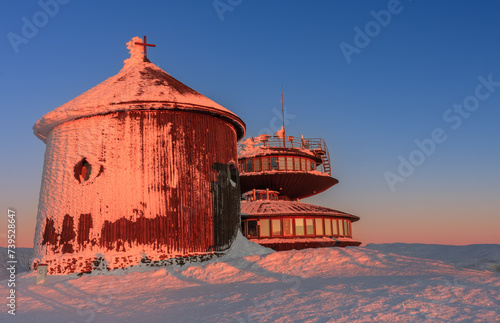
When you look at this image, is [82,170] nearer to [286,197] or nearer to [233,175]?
[233,175]

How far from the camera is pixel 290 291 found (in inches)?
394

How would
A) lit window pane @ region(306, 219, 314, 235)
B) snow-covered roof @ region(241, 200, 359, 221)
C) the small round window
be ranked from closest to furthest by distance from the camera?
1. the small round window
2. snow-covered roof @ region(241, 200, 359, 221)
3. lit window pane @ region(306, 219, 314, 235)

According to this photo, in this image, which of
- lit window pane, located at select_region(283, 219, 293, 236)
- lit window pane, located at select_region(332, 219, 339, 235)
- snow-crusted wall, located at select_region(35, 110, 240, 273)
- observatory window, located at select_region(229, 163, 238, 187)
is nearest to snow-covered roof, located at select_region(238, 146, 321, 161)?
lit window pane, located at select_region(332, 219, 339, 235)

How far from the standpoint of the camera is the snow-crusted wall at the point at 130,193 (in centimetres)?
1667

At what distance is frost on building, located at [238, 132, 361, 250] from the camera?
2897 centimetres

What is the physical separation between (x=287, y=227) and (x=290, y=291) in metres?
19.2

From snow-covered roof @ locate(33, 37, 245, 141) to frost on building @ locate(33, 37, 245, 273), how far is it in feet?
0.17

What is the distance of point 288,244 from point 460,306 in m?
20.9

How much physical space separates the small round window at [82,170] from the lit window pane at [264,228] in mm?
14399

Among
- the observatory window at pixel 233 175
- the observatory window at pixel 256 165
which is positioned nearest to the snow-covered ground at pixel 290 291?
the observatory window at pixel 233 175

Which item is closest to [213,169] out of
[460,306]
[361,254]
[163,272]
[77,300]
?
[163,272]

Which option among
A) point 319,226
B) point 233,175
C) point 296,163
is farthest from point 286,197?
point 233,175

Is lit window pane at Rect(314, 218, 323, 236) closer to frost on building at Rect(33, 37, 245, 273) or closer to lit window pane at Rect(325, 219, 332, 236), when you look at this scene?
lit window pane at Rect(325, 219, 332, 236)

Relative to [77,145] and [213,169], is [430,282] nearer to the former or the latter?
[213,169]
